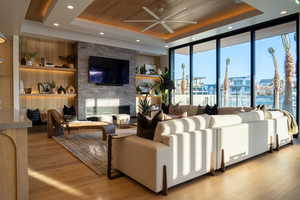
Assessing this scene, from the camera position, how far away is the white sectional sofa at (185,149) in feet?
7.12

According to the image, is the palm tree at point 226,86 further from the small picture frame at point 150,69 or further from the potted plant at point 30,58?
the potted plant at point 30,58

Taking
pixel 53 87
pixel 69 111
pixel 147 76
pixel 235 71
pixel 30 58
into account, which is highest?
pixel 30 58

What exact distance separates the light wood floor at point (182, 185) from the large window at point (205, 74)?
3.89m

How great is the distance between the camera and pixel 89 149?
152 inches

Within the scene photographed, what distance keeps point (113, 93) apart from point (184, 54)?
3471 mm

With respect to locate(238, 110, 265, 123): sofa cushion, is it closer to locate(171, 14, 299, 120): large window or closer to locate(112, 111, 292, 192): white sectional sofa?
locate(112, 111, 292, 192): white sectional sofa

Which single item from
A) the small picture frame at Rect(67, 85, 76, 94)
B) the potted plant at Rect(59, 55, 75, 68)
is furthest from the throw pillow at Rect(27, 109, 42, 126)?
the potted plant at Rect(59, 55, 75, 68)

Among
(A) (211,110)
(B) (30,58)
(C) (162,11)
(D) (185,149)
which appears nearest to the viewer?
(D) (185,149)

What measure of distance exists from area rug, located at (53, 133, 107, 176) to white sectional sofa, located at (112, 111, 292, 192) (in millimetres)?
358

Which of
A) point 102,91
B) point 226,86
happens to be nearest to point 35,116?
point 102,91

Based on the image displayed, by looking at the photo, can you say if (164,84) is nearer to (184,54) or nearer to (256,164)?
(184,54)

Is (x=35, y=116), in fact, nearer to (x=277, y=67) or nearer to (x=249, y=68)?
(x=249, y=68)

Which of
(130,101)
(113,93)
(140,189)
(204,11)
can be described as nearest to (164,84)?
(130,101)

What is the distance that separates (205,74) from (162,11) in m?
3.02
